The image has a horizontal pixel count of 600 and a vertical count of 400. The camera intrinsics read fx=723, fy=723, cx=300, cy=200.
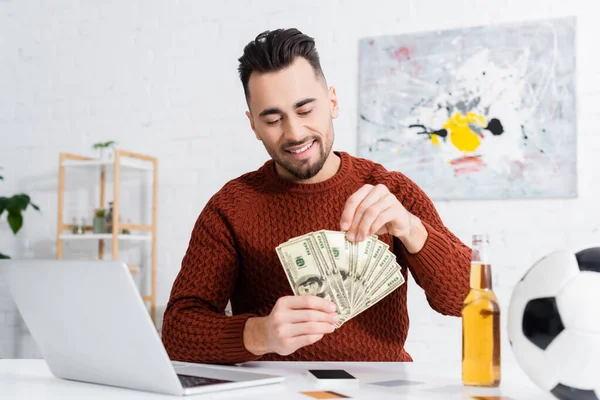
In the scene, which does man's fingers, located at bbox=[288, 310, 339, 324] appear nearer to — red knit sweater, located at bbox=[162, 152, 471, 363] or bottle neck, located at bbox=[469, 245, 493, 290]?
bottle neck, located at bbox=[469, 245, 493, 290]

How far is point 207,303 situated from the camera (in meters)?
1.69

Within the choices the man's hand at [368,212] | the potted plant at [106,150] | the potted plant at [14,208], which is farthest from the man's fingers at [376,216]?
the potted plant at [14,208]

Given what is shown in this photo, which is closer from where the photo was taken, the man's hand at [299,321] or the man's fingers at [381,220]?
the man's hand at [299,321]

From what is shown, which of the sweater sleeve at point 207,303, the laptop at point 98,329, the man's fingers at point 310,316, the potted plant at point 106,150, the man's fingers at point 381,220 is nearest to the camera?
the laptop at point 98,329

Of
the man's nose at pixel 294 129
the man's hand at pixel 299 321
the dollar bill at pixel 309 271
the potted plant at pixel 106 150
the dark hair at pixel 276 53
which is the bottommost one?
the man's hand at pixel 299 321

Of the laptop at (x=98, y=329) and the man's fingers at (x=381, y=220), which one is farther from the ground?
the man's fingers at (x=381, y=220)

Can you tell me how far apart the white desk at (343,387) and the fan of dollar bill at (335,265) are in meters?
0.14

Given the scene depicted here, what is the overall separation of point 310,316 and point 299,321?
25mm

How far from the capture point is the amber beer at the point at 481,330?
1040mm

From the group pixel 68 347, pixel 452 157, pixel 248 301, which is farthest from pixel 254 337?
pixel 452 157

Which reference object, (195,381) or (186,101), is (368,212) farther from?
(186,101)

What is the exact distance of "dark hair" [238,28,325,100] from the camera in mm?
1789

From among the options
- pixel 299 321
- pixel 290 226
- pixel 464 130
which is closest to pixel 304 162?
pixel 290 226

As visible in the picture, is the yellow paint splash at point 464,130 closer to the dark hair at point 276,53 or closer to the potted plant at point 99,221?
the dark hair at point 276,53
